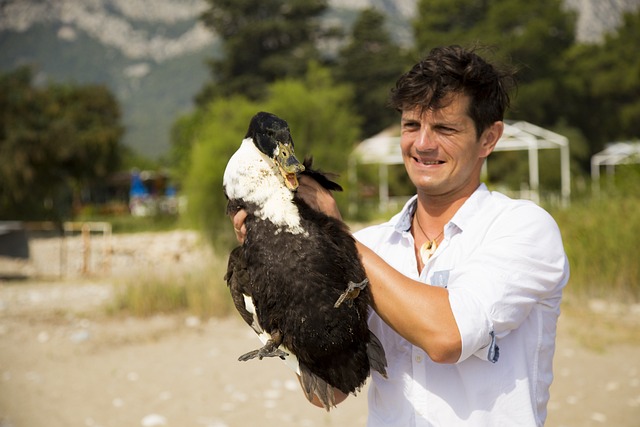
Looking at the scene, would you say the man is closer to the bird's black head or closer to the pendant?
the pendant

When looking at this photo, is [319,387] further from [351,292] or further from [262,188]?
[262,188]

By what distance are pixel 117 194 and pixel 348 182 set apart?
4121 centimetres

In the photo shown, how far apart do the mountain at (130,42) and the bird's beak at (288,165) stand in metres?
131

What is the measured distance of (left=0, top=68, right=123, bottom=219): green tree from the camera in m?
24.2

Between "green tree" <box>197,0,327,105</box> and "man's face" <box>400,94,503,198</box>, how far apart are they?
38362 mm

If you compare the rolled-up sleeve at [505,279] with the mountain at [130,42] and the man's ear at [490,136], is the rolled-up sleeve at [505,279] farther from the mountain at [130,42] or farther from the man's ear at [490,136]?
the mountain at [130,42]

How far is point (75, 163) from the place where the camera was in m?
27.2

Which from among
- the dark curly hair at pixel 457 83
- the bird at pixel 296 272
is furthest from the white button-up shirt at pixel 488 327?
the dark curly hair at pixel 457 83

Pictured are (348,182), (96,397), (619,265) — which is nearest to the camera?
(96,397)

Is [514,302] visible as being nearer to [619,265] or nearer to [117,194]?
[619,265]

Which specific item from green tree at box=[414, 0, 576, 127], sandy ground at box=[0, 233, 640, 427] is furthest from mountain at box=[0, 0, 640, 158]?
sandy ground at box=[0, 233, 640, 427]

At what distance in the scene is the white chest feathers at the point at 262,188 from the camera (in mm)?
1812

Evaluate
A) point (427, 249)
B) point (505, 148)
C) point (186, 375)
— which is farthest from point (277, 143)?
point (505, 148)

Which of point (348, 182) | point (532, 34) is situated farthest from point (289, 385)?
point (532, 34)
